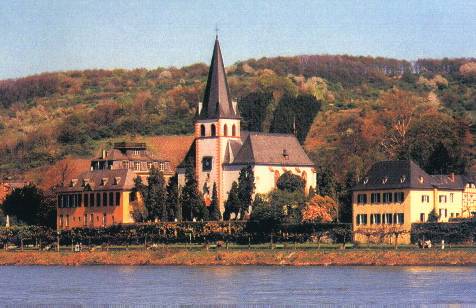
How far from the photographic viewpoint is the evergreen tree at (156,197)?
154 metres

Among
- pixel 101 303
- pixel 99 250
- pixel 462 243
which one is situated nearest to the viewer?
pixel 101 303

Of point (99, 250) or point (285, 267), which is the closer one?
point (285, 267)

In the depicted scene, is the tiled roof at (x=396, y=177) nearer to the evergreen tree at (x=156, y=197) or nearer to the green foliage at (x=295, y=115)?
the evergreen tree at (x=156, y=197)

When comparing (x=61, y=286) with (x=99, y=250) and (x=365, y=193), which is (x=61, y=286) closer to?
(x=99, y=250)

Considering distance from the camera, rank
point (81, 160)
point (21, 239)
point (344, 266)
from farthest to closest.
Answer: point (81, 160), point (21, 239), point (344, 266)

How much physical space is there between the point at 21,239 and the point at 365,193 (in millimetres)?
34260

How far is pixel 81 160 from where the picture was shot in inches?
7776

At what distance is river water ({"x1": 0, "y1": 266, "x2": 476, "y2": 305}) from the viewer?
87.1 m

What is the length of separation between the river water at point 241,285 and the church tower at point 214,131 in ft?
114

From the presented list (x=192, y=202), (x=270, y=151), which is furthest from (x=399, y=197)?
(x=192, y=202)

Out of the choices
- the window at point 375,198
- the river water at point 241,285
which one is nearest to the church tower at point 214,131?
the window at point 375,198

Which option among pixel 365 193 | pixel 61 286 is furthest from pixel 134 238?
pixel 61 286

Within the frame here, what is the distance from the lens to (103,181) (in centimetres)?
16562

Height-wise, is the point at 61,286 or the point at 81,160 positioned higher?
the point at 81,160
